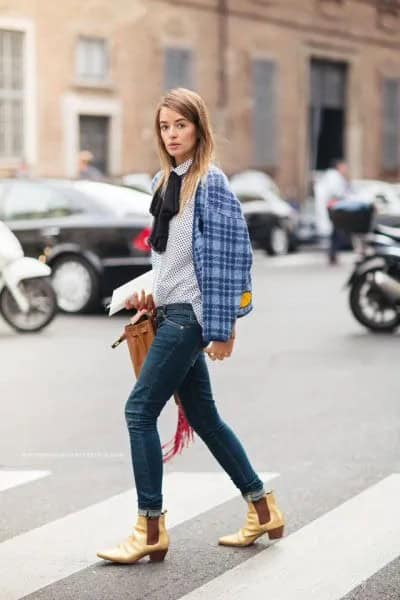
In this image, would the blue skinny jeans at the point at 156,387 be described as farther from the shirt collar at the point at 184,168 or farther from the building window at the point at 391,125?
the building window at the point at 391,125

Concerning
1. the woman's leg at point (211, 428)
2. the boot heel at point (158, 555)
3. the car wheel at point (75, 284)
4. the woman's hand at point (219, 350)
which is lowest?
the car wheel at point (75, 284)

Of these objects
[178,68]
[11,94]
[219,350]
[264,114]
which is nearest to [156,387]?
[219,350]

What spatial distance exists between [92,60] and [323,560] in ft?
82.5

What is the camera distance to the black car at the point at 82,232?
46.6 feet

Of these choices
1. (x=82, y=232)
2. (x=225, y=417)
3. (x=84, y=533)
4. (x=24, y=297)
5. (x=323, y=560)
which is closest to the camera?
(x=323, y=560)

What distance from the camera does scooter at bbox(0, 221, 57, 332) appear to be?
12641 millimetres

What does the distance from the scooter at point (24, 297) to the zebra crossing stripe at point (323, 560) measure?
23.8 ft

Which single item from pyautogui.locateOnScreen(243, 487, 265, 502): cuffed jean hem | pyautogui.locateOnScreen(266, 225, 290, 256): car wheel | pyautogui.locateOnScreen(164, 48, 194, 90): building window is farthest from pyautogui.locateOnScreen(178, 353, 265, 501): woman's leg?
pyautogui.locateOnScreen(164, 48, 194, 90): building window

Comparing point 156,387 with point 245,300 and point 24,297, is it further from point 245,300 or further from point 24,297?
point 24,297

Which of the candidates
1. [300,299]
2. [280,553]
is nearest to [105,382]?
[280,553]

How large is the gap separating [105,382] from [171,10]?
2266cm

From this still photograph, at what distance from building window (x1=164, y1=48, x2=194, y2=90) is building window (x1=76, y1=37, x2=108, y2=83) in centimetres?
202

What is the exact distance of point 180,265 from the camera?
4.96 m

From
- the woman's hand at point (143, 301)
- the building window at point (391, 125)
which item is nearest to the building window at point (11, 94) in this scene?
the building window at point (391, 125)
